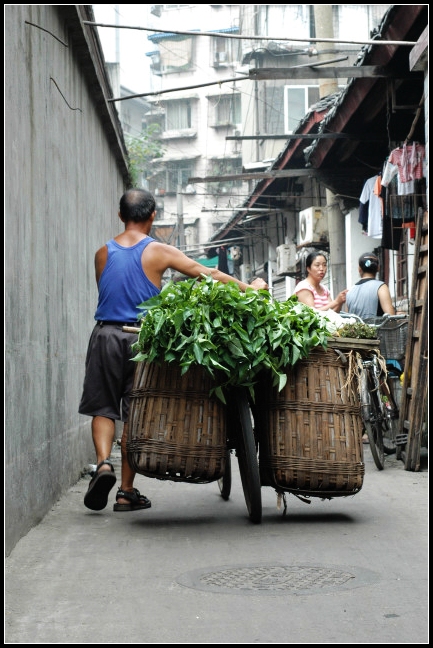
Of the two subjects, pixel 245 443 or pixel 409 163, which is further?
pixel 409 163

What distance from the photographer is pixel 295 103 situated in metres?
36.9

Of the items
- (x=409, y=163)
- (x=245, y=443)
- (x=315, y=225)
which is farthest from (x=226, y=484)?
(x=315, y=225)

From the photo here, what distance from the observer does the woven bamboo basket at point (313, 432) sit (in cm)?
588

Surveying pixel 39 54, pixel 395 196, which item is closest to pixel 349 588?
pixel 39 54

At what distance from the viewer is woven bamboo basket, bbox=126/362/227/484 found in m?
A: 5.78

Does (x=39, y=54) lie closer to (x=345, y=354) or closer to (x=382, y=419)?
(x=345, y=354)

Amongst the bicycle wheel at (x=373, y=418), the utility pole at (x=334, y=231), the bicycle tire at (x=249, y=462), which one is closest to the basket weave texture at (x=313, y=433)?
the bicycle tire at (x=249, y=462)

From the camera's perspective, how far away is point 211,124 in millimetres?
63312

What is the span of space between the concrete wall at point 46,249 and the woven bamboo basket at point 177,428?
642 millimetres

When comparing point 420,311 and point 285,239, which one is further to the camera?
point 285,239

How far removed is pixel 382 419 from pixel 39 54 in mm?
4410

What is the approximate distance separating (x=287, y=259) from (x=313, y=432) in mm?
18937

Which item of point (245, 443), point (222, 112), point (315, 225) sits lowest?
point (245, 443)

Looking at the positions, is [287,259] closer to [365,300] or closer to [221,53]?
[365,300]
